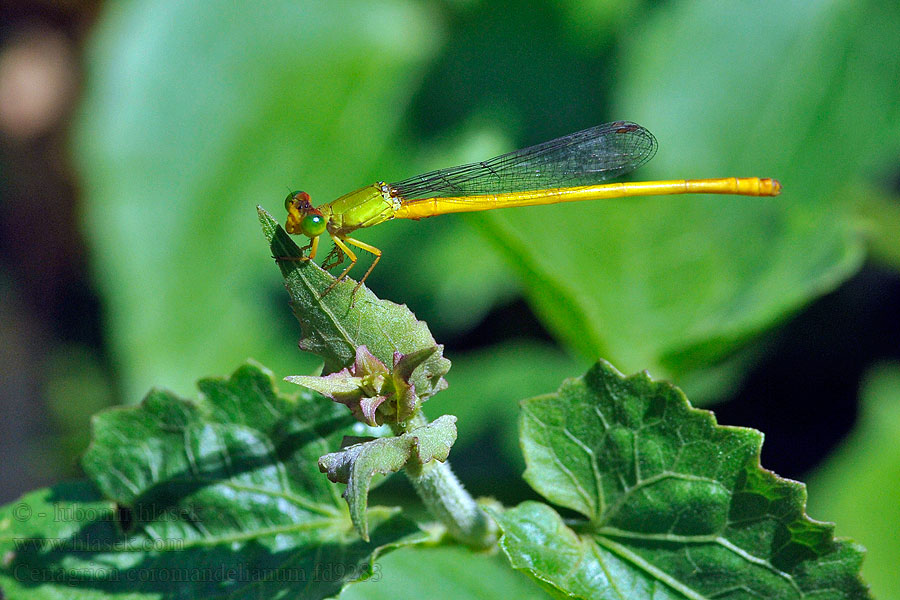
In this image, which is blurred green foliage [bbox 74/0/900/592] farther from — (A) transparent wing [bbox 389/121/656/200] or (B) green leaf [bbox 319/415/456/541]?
(B) green leaf [bbox 319/415/456/541]

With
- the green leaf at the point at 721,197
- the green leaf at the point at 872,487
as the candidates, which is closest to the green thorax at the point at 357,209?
the green leaf at the point at 721,197

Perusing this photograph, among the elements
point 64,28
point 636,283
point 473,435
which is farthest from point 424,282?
point 64,28

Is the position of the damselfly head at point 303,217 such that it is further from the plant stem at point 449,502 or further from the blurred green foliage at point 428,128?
the blurred green foliage at point 428,128

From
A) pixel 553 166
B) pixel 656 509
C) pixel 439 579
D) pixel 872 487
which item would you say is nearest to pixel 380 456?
pixel 656 509

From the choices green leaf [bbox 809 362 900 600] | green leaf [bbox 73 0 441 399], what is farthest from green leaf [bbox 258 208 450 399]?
green leaf [bbox 73 0 441 399]

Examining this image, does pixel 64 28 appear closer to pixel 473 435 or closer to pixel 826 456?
pixel 473 435

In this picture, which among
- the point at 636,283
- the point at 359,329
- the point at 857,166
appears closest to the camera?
the point at 359,329
